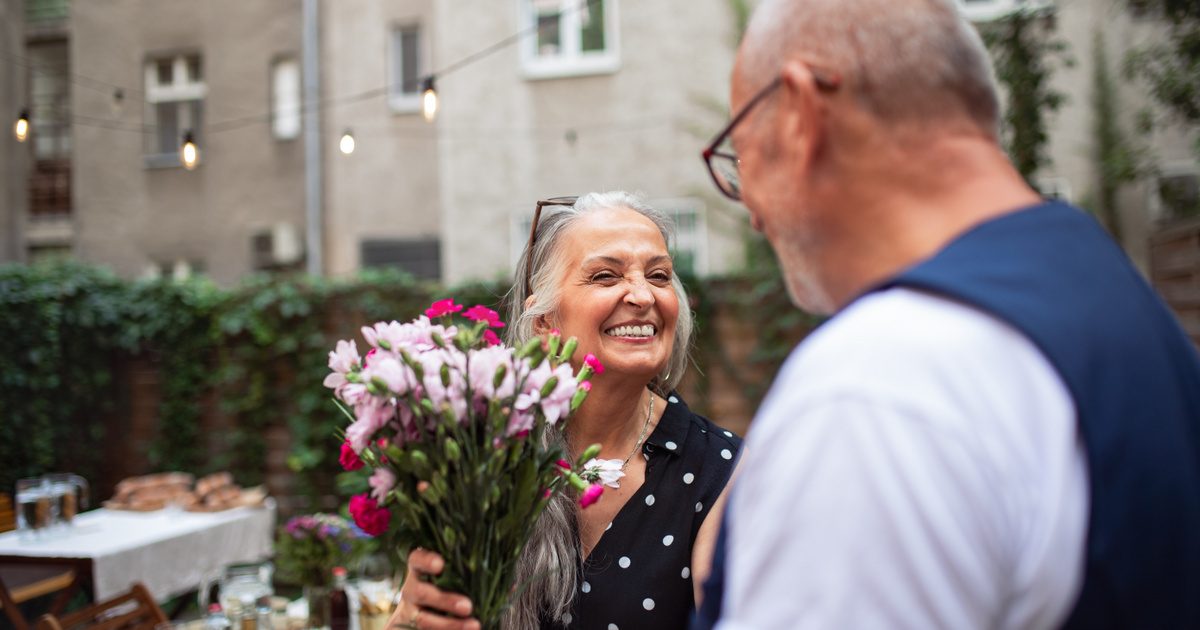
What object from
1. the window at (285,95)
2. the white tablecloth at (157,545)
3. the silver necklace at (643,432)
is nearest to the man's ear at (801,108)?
the silver necklace at (643,432)

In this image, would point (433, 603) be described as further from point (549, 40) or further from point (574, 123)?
point (549, 40)

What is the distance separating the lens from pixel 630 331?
1961 mm

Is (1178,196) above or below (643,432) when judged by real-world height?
above

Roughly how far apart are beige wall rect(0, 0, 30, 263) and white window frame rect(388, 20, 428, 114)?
16.8ft

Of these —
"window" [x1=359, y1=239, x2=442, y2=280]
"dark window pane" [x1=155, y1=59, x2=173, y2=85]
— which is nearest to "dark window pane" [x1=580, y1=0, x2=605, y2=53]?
"window" [x1=359, y1=239, x2=442, y2=280]

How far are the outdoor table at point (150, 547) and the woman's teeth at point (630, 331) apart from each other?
2644 millimetres

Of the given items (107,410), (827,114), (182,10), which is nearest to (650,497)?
(827,114)

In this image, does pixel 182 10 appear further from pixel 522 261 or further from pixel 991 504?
pixel 991 504

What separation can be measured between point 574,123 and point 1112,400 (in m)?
9.88

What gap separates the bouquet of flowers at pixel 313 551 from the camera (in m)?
3.16

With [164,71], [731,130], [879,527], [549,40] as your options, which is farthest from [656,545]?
[164,71]

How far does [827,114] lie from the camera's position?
0.84 metres

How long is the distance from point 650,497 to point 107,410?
689 centimetres

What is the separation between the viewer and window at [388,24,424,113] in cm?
1195
